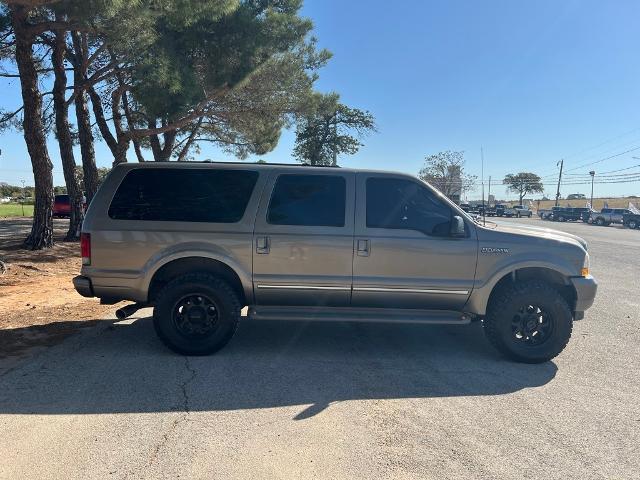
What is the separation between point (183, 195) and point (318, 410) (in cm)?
270

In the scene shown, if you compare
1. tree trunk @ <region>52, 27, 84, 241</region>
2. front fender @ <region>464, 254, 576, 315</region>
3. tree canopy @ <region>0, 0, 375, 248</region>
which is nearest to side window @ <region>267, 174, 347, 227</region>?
front fender @ <region>464, 254, 576, 315</region>

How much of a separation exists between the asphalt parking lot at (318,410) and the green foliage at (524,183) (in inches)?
3961

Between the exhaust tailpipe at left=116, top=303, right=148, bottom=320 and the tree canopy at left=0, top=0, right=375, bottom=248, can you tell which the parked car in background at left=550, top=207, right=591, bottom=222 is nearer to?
the tree canopy at left=0, top=0, right=375, bottom=248

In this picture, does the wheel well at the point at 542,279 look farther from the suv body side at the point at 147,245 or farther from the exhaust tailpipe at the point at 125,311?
the exhaust tailpipe at the point at 125,311

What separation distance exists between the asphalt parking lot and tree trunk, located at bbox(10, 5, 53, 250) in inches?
305

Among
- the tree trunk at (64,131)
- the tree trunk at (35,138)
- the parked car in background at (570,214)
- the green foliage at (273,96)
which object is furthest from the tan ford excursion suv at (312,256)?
the parked car in background at (570,214)

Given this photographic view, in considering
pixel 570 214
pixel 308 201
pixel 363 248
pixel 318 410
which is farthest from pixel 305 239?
pixel 570 214

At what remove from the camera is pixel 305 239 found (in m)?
4.93

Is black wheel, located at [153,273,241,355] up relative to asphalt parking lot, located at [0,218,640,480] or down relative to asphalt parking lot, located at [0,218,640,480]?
up

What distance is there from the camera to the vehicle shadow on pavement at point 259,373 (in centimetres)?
393

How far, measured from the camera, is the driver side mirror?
4863 mm

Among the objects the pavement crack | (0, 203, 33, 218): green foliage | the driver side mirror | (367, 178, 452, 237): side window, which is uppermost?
(367, 178, 452, 237): side window

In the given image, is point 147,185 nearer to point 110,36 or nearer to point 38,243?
point 110,36

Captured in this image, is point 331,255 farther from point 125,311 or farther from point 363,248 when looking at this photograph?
point 125,311
